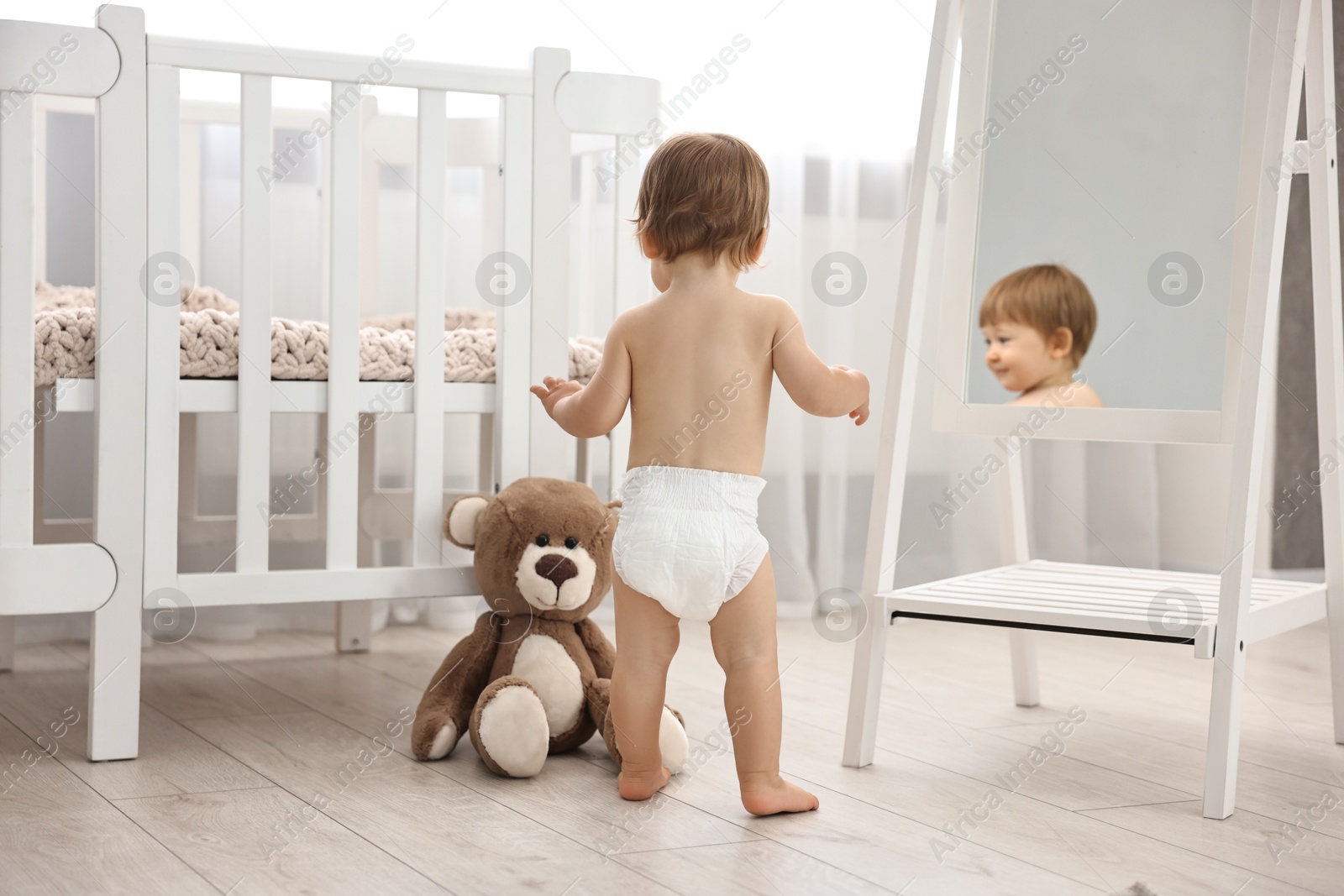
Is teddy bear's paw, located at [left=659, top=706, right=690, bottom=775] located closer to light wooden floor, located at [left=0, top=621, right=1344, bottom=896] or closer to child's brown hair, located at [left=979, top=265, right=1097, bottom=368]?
light wooden floor, located at [left=0, top=621, right=1344, bottom=896]

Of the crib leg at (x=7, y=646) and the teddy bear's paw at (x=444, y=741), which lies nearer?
the teddy bear's paw at (x=444, y=741)

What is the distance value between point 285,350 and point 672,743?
63cm

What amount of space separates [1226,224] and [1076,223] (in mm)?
159

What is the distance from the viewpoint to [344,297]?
58.1 inches

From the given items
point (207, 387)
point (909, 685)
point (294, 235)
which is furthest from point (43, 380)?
point (909, 685)

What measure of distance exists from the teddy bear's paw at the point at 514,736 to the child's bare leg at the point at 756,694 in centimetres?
22

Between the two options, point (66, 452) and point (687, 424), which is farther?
point (66, 452)

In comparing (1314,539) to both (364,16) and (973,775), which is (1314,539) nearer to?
(973,775)

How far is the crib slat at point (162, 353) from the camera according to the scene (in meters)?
1.38

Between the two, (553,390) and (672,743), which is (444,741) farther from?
(553,390)

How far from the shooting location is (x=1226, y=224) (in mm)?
1364

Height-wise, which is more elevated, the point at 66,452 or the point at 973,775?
the point at 66,452

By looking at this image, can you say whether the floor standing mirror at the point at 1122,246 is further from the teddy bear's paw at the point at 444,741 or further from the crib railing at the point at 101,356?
the crib railing at the point at 101,356

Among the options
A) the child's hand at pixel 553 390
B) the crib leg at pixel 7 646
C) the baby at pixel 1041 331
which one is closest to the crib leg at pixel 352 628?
the crib leg at pixel 7 646
